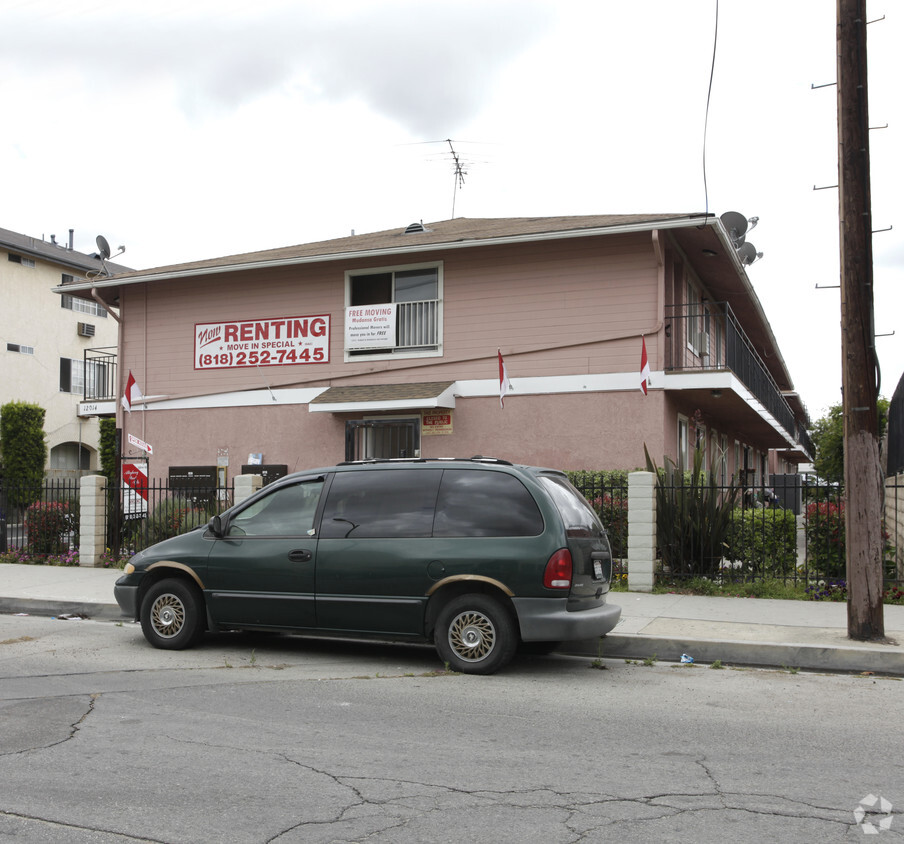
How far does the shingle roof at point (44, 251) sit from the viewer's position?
36.2m

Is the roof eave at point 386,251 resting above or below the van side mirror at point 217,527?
above

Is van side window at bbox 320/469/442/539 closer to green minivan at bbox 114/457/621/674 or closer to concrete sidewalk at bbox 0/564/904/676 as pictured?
green minivan at bbox 114/457/621/674

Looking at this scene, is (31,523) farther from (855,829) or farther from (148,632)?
(855,829)

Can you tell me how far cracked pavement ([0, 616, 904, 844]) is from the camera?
417 centimetres

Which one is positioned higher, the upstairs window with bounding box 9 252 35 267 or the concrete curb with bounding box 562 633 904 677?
the upstairs window with bounding box 9 252 35 267

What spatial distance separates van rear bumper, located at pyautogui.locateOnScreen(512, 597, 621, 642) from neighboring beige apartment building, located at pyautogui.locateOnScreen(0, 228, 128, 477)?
1254 inches

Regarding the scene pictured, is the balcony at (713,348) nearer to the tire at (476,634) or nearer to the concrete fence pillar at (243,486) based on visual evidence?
the concrete fence pillar at (243,486)

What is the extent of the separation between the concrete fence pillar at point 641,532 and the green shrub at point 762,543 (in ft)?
3.76

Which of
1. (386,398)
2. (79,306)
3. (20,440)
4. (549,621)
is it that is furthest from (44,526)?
(79,306)

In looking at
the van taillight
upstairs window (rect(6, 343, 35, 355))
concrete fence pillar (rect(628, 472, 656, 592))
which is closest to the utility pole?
the van taillight

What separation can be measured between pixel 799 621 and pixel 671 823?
20.0ft

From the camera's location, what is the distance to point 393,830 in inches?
161

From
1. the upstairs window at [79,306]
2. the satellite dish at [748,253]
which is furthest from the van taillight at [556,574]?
the upstairs window at [79,306]

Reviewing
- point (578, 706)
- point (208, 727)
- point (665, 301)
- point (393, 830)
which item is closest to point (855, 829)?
point (393, 830)
